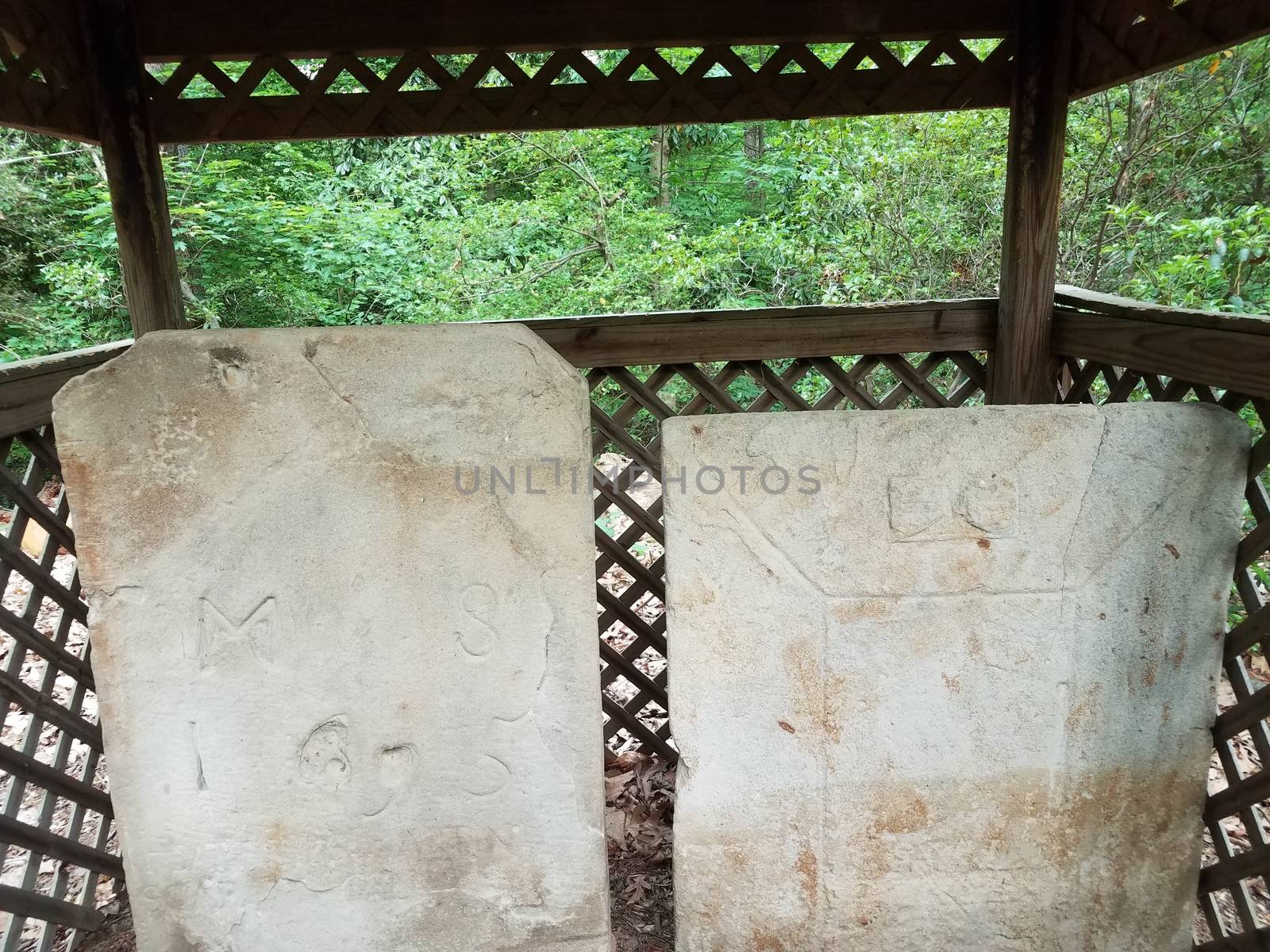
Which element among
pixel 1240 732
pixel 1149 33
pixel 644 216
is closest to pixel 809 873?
pixel 1240 732

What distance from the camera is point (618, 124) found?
2498 mm

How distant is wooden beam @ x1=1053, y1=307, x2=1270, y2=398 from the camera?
64.1 inches

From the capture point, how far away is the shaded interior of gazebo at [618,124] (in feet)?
6.66

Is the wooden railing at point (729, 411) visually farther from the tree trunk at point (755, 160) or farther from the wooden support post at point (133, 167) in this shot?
the tree trunk at point (755, 160)

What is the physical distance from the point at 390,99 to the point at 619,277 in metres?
4.79

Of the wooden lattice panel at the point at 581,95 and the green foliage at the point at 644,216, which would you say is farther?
the green foliage at the point at 644,216

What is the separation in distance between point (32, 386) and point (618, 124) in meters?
1.81

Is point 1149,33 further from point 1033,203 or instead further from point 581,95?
point 581,95

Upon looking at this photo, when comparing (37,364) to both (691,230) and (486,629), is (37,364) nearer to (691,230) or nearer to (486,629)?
(486,629)

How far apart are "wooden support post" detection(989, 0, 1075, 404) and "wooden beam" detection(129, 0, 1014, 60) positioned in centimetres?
13

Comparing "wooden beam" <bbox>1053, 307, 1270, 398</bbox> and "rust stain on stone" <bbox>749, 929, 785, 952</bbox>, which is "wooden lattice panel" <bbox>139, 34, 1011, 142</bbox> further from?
"rust stain on stone" <bbox>749, 929, 785, 952</bbox>

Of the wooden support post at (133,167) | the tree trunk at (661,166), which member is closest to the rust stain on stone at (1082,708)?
the wooden support post at (133,167)

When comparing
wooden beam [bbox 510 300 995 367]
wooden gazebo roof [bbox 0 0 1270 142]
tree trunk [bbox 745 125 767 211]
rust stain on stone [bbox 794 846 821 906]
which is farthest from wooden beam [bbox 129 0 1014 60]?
tree trunk [bbox 745 125 767 211]

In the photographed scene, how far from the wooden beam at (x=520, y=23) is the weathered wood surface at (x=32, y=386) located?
3.29 feet
